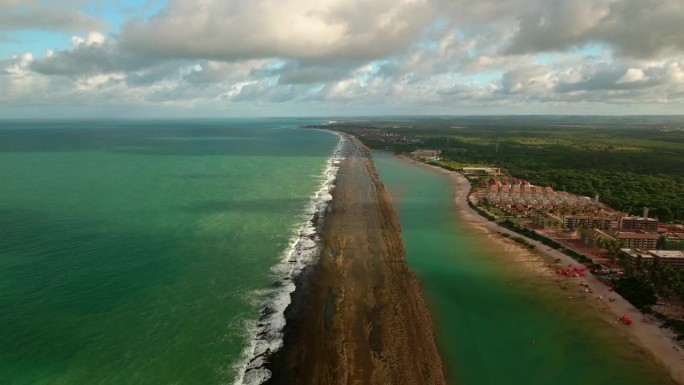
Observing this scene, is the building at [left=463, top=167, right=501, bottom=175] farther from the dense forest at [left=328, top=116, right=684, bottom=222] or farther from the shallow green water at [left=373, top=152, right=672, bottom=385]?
the shallow green water at [left=373, top=152, right=672, bottom=385]

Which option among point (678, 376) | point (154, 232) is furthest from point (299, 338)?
point (154, 232)

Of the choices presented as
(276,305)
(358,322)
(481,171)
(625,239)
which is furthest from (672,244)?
(481,171)

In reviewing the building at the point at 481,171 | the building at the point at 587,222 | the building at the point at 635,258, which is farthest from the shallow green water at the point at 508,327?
the building at the point at 481,171

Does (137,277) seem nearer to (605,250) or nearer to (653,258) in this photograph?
(605,250)

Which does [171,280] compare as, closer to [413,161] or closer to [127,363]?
[127,363]

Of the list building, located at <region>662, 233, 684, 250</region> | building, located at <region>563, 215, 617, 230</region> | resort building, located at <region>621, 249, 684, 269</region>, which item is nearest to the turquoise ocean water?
resort building, located at <region>621, 249, 684, 269</region>

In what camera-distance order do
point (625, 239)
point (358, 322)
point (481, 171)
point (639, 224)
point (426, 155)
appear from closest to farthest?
point (358, 322), point (625, 239), point (639, 224), point (481, 171), point (426, 155)
